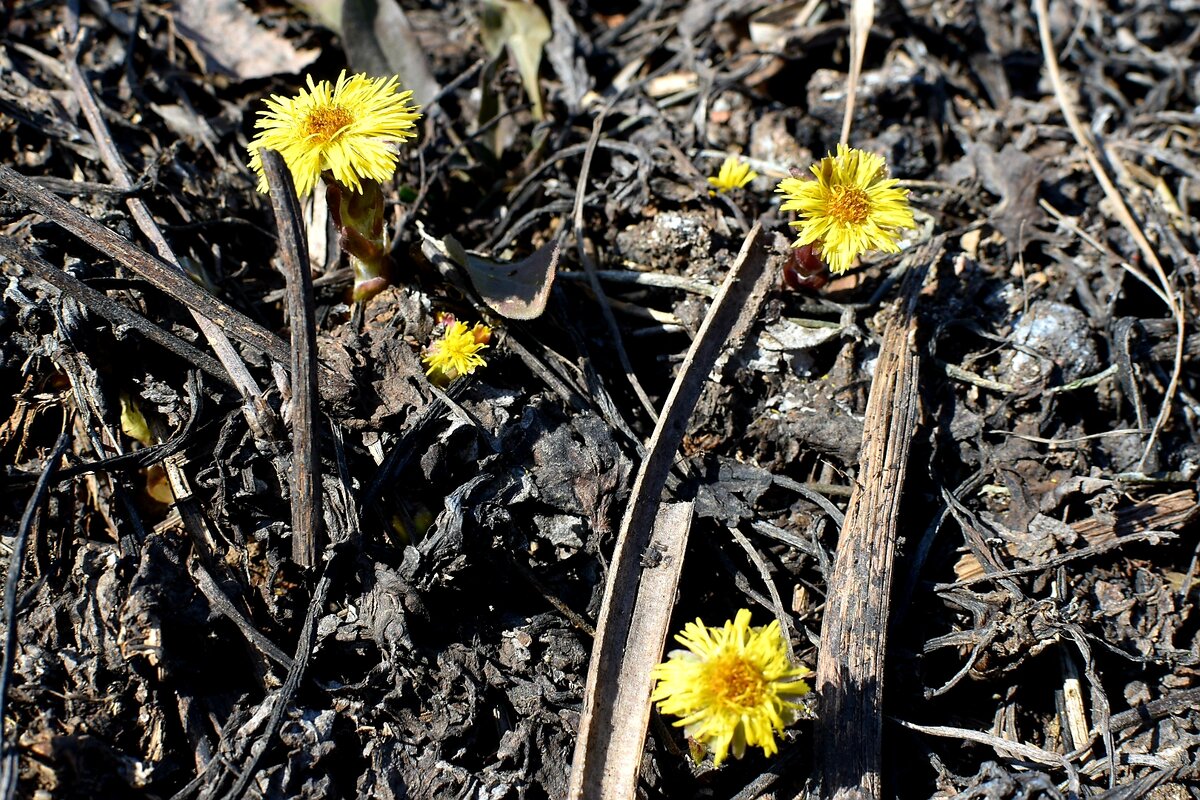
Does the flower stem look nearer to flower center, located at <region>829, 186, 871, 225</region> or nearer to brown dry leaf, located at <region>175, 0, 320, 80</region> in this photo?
brown dry leaf, located at <region>175, 0, 320, 80</region>

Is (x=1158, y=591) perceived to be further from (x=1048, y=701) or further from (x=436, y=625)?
(x=436, y=625)

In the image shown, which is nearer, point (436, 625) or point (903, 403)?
point (436, 625)

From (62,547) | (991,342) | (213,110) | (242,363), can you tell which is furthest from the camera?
(213,110)

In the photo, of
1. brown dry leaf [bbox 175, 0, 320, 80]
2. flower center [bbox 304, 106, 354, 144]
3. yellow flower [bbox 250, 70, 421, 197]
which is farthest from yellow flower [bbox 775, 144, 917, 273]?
brown dry leaf [bbox 175, 0, 320, 80]

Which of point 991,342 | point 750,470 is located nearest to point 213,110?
point 750,470

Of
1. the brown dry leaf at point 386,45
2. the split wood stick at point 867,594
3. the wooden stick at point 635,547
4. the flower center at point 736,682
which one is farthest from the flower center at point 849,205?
the brown dry leaf at point 386,45

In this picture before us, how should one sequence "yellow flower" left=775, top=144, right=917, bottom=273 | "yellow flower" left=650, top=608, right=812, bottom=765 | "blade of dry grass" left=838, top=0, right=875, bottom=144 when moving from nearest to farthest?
1. "yellow flower" left=650, top=608, right=812, bottom=765
2. "yellow flower" left=775, top=144, right=917, bottom=273
3. "blade of dry grass" left=838, top=0, right=875, bottom=144
